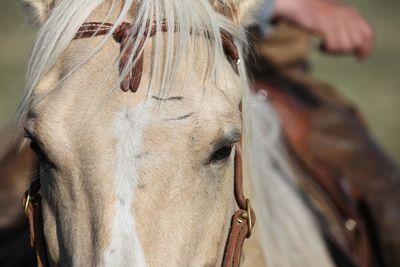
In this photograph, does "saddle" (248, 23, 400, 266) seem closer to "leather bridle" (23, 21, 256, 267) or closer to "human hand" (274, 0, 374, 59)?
"human hand" (274, 0, 374, 59)

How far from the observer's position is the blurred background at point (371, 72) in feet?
39.7

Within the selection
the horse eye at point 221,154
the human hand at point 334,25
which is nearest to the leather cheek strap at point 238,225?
the horse eye at point 221,154

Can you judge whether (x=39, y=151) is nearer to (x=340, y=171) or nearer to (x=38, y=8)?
(x=38, y=8)

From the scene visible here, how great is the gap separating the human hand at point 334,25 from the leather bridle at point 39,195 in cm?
132

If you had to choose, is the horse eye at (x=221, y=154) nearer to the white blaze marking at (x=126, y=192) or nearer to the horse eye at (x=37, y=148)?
the white blaze marking at (x=126, y=192)

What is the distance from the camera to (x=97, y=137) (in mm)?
2297

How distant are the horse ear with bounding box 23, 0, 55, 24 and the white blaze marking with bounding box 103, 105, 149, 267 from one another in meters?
0.58

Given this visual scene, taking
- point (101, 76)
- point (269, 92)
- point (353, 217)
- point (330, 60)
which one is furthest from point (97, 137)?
point (330, 60)

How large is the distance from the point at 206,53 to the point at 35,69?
0.49m

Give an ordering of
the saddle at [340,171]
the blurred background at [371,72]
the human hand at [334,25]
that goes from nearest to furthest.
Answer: the saddle at [340,171] < the human hand at [334,25] < the blurred background at [371,72]

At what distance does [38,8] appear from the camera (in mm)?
2734

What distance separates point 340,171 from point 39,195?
5.80ft

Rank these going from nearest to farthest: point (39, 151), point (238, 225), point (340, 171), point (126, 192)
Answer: point (126, 192)
point (39, 151)
point (238, 225)
point (340, 171)

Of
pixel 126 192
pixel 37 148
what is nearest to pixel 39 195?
pixel 37 148
